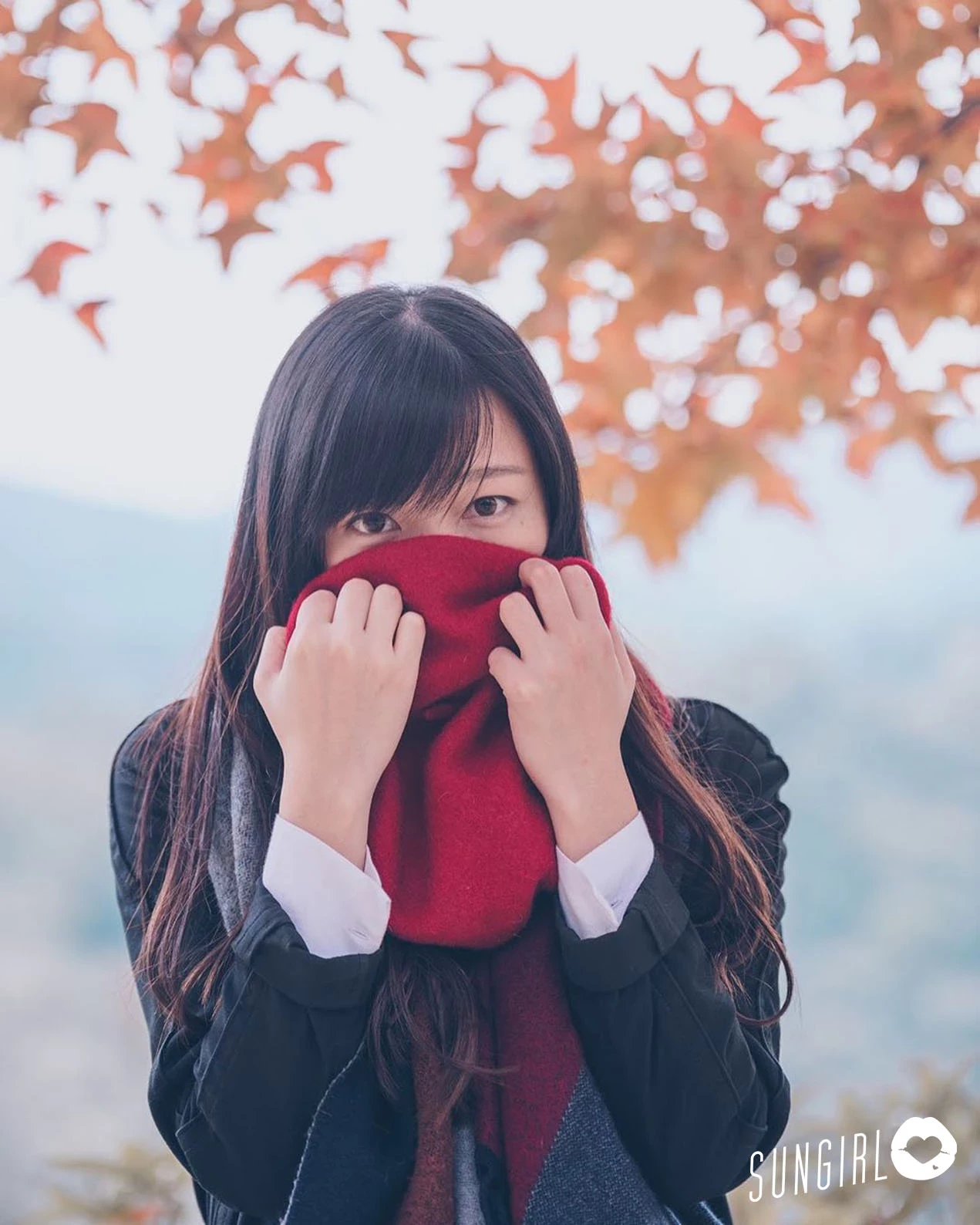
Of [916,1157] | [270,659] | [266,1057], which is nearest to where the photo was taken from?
[266,1057]

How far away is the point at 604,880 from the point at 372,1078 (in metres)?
0.27

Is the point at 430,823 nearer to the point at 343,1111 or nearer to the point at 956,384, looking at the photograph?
the point at 343,1111

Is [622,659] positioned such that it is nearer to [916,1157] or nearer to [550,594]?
[550,594]

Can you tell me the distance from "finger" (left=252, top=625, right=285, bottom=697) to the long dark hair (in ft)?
0.16

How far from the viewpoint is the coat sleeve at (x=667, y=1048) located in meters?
1.05

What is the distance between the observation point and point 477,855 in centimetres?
107

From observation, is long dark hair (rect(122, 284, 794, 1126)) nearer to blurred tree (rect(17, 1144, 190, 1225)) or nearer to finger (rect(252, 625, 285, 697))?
finger (rect(252, 625, 285, 697))

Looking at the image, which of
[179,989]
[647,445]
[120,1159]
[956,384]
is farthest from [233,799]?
[120,1159]

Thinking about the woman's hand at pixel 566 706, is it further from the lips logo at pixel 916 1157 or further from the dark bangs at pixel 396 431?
the lips logo at pixel 916 1157

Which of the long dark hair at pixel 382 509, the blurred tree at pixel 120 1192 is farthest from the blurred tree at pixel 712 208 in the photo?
the blurred tree at pixel 120 1192

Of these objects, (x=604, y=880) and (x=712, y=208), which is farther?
(x=712, y=208)

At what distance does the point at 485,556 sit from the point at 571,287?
1.06m

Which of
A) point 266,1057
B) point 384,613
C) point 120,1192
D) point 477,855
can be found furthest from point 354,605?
point 120,1192

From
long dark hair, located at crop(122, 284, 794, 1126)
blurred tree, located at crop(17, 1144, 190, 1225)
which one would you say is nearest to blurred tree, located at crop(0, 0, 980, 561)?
long dark hair, located at crop(122, 284, 794, 1126)
